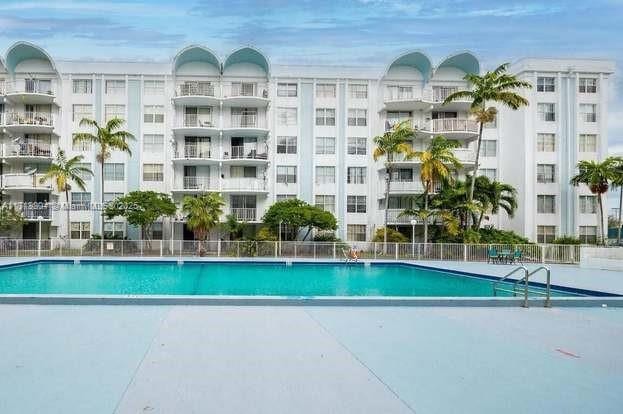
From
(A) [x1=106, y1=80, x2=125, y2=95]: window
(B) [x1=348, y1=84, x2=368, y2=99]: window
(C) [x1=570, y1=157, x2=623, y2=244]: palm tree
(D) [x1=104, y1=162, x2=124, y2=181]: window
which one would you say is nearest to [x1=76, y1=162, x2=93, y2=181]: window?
(D) [x1=104, y1=162, x2=124, y2=181]: window

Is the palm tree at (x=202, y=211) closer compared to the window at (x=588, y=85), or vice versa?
the palm tree at (x=202, y=211)

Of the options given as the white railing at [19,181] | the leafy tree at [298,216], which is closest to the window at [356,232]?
the leafy tree at [298,216]

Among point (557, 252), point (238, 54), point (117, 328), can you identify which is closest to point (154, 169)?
point (238, 54)

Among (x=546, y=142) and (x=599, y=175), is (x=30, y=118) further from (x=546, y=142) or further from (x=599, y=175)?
(x=599, y=175)

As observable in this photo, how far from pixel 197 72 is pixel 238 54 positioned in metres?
3.39

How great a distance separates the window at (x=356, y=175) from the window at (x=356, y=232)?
3.33 m

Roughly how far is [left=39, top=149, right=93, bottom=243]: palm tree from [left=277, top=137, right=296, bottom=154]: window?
43.7ft

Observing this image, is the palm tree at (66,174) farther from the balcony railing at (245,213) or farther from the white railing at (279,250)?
the balcony railing at (245,213)

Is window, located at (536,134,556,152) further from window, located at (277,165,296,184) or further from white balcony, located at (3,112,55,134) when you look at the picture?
white balcony, located at (3,112,55,134)

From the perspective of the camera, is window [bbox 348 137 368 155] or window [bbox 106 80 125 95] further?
window [bbox 348 137 368 155]

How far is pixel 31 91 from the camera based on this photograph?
35375 mm

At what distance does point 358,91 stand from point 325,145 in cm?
488

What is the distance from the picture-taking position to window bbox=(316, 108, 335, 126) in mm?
37719

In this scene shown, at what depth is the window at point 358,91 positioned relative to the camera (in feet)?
124
